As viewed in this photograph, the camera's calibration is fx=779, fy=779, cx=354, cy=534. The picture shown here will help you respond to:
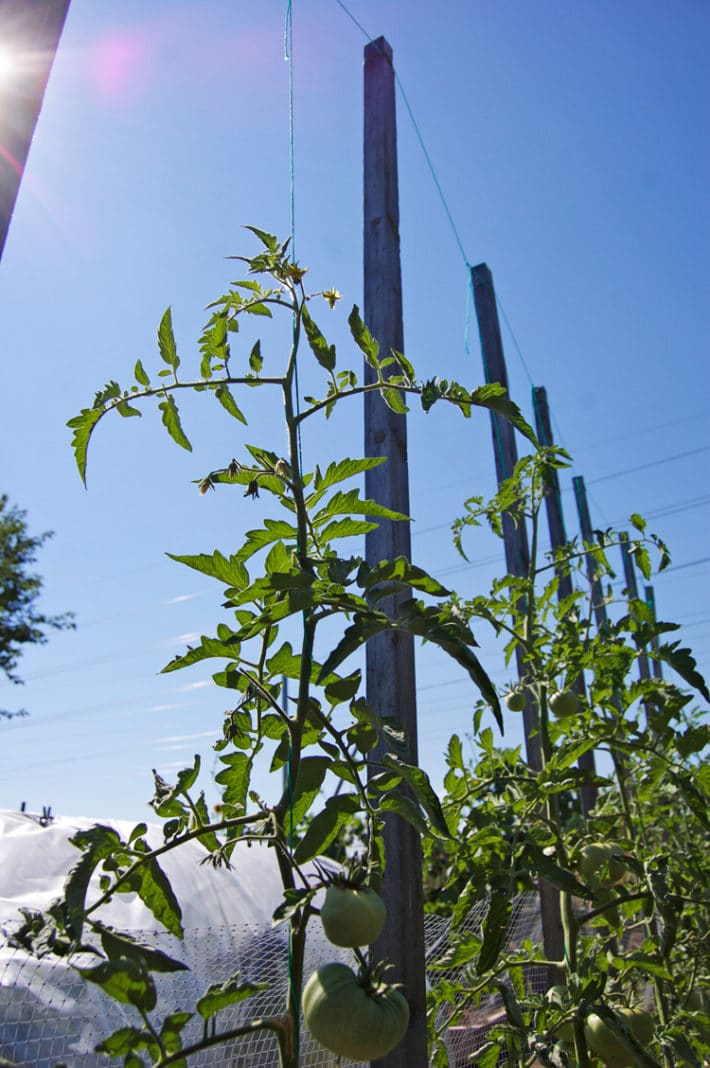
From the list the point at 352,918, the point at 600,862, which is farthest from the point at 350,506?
the point at 600,862

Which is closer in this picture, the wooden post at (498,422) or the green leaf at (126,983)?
the green leaf at (126,983)

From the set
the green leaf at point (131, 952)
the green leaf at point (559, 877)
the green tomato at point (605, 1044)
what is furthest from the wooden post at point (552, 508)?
the green leaf at point (131, 952)

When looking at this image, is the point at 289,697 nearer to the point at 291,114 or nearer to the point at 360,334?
the point at 360,334

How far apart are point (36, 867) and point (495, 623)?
2.48 metres

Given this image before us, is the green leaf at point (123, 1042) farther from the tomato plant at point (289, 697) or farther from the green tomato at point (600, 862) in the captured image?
the green tomato at point (600, 862)

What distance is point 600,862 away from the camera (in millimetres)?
1730

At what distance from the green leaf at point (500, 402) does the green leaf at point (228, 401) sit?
0.31m

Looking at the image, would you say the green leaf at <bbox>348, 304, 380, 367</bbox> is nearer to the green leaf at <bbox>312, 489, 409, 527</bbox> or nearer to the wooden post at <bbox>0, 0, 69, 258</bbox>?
the green leaf at <bbox>312, 489, 409, 527</bbox>

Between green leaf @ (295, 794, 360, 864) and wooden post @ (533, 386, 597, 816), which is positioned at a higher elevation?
wooden post @ (533, 386, 597, 816)

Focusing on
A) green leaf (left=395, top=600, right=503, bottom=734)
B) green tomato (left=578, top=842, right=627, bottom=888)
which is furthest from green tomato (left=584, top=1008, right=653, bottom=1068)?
green leaf (left=395, top=600, right=503, bottom=734)

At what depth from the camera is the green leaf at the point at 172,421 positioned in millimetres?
1019

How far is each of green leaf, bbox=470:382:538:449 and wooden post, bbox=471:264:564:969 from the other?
1198 millimetres

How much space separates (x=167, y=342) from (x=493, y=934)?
1013mm

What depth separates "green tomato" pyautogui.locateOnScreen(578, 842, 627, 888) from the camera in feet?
5.66
